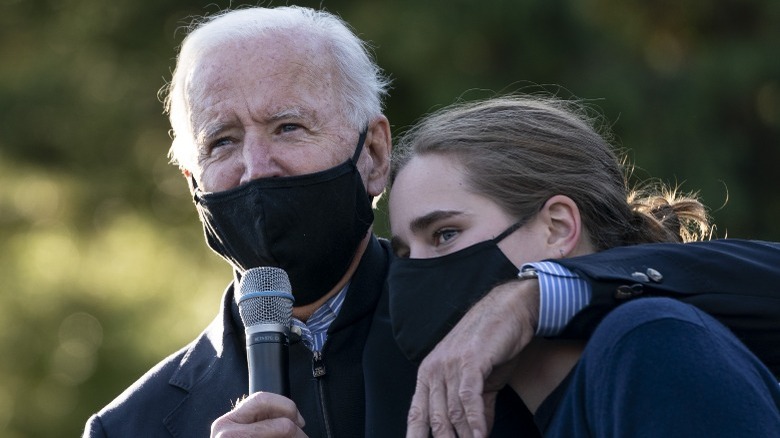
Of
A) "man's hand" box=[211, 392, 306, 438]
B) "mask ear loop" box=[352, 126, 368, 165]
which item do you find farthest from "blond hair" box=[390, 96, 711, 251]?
Answer: "man's hand" box=[211, 392, 306, 438]

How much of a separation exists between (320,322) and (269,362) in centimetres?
84

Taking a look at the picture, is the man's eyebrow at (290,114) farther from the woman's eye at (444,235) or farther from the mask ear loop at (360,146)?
the woman's eye at (444,235)

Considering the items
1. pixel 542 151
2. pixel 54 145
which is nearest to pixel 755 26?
pixel 54 145

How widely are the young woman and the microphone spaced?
0.31m

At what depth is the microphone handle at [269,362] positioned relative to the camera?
3.40 metres

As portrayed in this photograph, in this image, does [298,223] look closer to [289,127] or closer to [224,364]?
[289,127]

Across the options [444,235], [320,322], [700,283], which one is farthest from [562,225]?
[320,322]

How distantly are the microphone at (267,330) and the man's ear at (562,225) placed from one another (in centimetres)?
71

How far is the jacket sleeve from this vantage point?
315cm

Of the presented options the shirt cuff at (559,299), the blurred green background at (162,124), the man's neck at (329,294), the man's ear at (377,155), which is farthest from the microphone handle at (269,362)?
the blurred green background at (162,124)

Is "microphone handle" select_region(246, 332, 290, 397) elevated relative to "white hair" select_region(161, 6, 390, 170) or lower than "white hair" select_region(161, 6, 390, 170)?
lower

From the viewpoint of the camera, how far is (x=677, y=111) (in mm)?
9719

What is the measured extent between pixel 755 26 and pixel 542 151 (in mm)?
6974

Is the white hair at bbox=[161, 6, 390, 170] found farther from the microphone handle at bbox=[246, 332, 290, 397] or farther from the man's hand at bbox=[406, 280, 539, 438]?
the man's hand at bbox=[406, 280, 539, 438]
